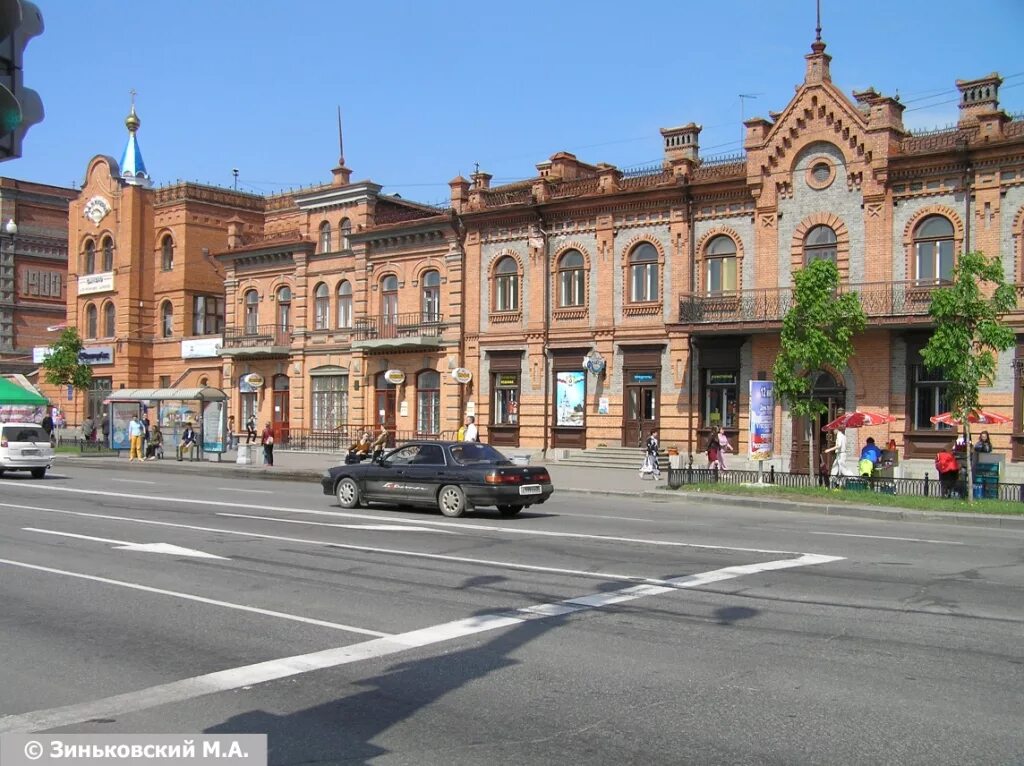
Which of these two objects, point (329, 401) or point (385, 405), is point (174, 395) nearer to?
point (329, 401)

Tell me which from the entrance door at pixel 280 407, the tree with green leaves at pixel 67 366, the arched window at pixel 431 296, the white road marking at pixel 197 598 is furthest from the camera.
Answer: the tree with green leaves at pixel 67 366

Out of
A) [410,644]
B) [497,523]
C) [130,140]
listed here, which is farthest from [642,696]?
[130,140]

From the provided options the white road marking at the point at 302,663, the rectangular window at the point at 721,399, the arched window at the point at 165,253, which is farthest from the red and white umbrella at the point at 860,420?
the arched window at the point at 165,253

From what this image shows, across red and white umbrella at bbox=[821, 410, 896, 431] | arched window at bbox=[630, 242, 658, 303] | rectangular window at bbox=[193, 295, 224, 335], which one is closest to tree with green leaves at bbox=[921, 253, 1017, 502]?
red and white umbrella at bbox=[821, 410, 896, 431]

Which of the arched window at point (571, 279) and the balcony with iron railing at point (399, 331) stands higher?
the arched window at point (571, 279)

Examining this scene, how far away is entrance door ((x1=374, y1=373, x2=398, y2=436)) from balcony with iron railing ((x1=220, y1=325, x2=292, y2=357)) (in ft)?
17.9

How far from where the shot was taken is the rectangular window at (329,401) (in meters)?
44.1

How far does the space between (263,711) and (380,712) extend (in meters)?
0.76

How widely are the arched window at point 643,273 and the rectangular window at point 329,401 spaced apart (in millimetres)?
14067

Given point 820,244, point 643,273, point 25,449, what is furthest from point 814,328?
point 25,449

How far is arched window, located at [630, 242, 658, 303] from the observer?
116 ft

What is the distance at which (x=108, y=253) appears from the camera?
55.6 m

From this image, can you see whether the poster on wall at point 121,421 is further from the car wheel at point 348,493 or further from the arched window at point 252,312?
the car wheel at point 348,493

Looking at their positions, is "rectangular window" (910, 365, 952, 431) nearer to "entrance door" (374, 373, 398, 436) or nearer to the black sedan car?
the black sedan car
